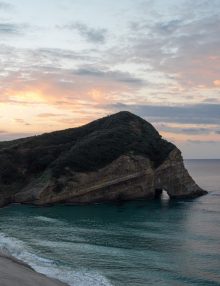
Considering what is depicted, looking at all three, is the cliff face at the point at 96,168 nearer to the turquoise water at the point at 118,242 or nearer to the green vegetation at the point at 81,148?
the green vegetation at the point at 81,148

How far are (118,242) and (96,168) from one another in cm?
4042

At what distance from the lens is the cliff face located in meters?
87.7

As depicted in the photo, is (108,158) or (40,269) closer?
(40,269)

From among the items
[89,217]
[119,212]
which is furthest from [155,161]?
[89,217]

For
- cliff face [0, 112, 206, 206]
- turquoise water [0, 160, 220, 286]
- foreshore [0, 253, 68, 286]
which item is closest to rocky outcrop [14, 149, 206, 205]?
cliff face [0, 112, 206, 206]

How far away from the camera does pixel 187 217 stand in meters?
69.0

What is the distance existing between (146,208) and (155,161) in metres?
18.2

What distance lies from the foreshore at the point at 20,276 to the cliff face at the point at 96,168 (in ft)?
159

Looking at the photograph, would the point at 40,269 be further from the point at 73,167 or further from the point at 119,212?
the point at 73,167

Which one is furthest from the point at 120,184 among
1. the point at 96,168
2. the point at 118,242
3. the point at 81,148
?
the point at 118,242

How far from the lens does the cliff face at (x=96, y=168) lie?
87.7m

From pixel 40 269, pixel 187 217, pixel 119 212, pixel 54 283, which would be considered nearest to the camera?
pixel 54 283

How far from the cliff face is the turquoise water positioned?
6.80m

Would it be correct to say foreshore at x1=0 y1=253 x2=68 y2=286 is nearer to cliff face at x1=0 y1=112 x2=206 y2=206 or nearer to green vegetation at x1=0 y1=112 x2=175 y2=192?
cliff face at x1=0 y1=112 x2=206 y2=206
